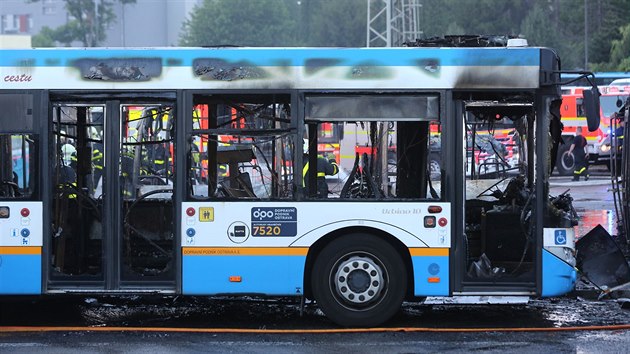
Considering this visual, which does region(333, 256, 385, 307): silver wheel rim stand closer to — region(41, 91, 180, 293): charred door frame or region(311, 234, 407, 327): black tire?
region(311, 234, 407, 327): black tire

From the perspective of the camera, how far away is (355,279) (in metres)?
10.1

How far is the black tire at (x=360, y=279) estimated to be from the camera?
1001 centimetres

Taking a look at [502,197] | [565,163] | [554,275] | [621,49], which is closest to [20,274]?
[502,197]

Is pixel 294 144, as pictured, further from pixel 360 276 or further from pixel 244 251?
pixel 360 276

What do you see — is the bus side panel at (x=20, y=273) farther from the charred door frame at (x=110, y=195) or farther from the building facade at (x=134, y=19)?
the building facade at (x=134, y=19)

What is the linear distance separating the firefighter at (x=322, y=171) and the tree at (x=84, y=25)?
96.7 metres

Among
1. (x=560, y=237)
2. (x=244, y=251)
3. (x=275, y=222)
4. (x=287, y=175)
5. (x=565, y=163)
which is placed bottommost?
(x=244, y=251)

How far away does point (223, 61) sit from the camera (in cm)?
1004

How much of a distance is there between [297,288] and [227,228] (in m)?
0.84

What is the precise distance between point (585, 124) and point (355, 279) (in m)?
27.0

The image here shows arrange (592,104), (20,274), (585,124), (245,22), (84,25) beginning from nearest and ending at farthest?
(592,104) → (20,274) → (585,124) → (245,22) → (84,25)

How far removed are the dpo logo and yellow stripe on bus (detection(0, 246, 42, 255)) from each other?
6.56 ft

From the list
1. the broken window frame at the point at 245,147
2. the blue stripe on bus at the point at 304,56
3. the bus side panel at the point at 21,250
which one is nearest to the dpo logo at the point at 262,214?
the broken window frame at the point at 245,147

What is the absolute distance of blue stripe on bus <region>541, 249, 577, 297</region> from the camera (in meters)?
9.97
